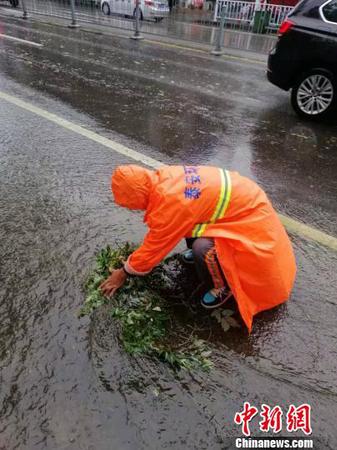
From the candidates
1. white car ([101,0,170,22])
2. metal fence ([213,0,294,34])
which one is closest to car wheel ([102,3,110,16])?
white car ([101,0,170,22])

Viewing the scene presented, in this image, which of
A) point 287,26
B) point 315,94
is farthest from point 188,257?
point 287,26

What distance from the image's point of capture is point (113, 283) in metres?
2.35

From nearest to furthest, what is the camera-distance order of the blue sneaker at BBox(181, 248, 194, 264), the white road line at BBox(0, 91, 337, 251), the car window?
1. the blue sneaker at BBox(181, 248, 194, 264)
2. the white road line at BBox(0, 91, 337, 251)
3. the car window

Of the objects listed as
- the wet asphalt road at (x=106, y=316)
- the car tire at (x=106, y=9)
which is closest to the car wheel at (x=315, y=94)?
the wet asphalt road at (x=106, y=316)

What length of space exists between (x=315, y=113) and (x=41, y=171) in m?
4.10

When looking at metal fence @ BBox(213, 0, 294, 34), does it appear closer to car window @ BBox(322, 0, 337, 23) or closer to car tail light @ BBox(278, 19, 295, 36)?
car tail light @ BBox(278, 19, 295, 36)

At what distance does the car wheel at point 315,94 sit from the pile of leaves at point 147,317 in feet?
14.0

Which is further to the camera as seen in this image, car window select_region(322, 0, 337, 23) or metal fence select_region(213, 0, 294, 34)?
metal fence select_region(213, 0, 294, 34)

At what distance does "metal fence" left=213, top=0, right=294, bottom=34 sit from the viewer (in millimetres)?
17000

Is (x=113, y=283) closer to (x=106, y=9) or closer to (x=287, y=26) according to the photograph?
(x=287, y=26)

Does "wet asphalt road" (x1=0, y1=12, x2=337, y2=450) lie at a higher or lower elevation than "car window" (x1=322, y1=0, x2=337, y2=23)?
lower

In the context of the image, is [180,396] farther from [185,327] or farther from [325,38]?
[325,38]

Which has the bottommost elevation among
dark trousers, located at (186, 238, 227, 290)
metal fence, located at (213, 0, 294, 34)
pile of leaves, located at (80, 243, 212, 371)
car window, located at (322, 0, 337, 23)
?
metal fence, located at (213, 0, 294, 34)

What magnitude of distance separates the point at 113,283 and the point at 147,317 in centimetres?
29
